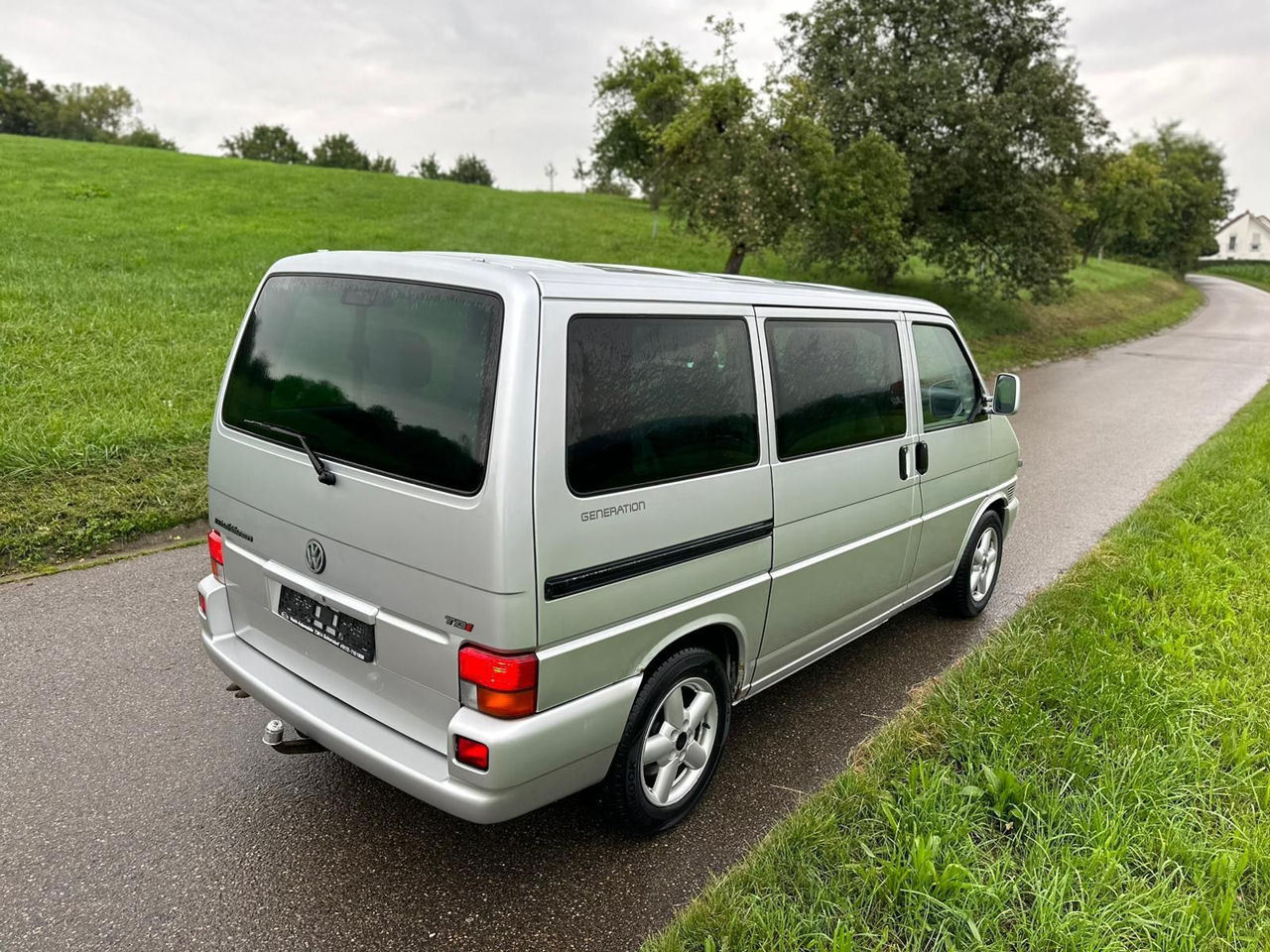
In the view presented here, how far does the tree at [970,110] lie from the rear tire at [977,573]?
15159mm

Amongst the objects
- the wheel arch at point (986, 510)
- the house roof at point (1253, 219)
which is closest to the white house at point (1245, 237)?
the house roof at point (1253, 219)

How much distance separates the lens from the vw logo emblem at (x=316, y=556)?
2732 mm

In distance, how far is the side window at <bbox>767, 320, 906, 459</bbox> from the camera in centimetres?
327

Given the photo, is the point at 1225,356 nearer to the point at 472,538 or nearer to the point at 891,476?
the point at 891,476

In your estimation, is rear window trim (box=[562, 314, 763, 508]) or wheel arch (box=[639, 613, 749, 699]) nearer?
rear window trim (box=[562, 314, 763, 508])

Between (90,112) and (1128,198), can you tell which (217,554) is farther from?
(90,112)

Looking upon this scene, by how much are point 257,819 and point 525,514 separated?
1.70 metres

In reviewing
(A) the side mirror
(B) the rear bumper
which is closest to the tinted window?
(B) the rear bumper

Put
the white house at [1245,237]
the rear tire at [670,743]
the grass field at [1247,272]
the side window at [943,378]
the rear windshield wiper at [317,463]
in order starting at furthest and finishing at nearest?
the white house at [1245,237] → the grass field at [1247,272] → the side window at [943,378] → the rear tire at [670,743] → the rear windshield wiper at [317,463]

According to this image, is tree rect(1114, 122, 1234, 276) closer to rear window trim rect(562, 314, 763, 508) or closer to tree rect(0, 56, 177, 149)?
rear window trim rect(562, 314, 763, 508)

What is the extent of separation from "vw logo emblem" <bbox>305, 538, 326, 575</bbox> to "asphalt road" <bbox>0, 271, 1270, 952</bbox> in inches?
38.7

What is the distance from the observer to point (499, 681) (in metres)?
2.36

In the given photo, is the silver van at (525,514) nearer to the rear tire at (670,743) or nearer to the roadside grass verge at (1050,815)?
the rear tire at (670,743)

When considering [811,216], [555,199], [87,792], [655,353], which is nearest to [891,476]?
[655,353]
